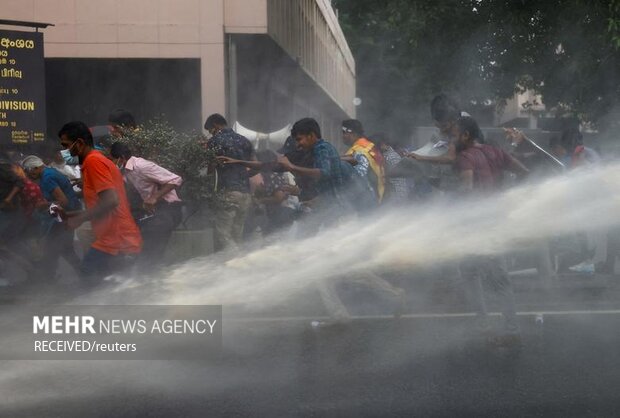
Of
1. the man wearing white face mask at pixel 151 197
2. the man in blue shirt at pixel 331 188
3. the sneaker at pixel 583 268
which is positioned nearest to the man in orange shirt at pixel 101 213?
the man wearing white face mask at pixel 151 197

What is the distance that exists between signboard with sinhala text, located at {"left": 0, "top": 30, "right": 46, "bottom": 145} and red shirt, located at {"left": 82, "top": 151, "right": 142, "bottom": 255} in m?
5.32

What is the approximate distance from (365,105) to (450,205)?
3840 centimetres

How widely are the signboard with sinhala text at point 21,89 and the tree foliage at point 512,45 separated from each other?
793cm

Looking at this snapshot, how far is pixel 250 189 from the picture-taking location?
33.2ft

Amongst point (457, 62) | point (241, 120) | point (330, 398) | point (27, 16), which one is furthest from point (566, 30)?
point (330, 398)

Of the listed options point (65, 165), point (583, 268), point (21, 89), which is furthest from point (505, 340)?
point (21, 89)

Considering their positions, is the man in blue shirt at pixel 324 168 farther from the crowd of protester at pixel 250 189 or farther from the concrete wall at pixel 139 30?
the concrete wall at pixel 139 30

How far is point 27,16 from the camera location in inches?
676

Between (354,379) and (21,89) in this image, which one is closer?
→ (354,379)

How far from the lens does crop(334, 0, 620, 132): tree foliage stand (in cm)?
1602

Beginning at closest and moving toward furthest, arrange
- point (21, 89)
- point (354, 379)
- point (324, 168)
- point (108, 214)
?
1. point (354, 379)
2. point (108, 214)
3. point (324, 168)
4. point (21, 89)

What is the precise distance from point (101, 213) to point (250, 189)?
3762 millimetres

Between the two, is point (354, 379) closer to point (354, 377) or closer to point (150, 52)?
point (354, 377)

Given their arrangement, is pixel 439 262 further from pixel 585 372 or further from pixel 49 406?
pixel 49 406
